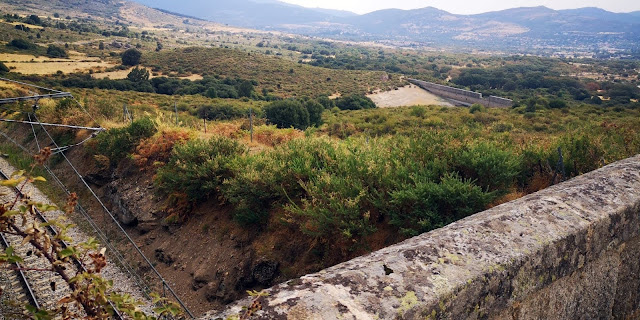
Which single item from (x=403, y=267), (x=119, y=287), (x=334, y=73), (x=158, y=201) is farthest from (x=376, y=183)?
(x=334, y=73)

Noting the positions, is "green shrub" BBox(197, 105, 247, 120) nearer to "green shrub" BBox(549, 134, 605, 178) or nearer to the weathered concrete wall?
"green shrub" BBox(549, 134, 605, 178)

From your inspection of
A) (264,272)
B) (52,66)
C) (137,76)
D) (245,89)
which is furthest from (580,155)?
(52,66)

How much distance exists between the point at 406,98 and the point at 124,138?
5360 centimetres

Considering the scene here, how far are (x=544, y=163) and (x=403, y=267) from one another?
6.73 metres

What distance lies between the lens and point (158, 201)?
14.4 m

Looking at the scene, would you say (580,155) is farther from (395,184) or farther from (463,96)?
(463,96)

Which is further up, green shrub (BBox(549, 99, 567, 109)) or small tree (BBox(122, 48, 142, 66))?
small tree (BBox(122, 48, 142, 66))

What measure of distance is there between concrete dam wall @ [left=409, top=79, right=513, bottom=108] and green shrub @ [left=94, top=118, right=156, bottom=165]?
1891 inches

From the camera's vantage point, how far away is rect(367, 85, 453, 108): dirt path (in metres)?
60.9

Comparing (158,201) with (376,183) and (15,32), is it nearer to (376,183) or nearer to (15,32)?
(376,183)

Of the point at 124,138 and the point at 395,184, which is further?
the point at 124,138

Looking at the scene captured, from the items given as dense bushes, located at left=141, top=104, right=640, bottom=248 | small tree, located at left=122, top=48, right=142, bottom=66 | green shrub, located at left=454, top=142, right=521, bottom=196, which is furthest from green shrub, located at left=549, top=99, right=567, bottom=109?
small tree, located at left=122, top=48, right=142, bottom=66

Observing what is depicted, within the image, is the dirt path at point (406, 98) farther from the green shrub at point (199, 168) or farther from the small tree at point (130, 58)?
the green shrub at point (199, 168)

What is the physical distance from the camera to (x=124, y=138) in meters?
17.2
